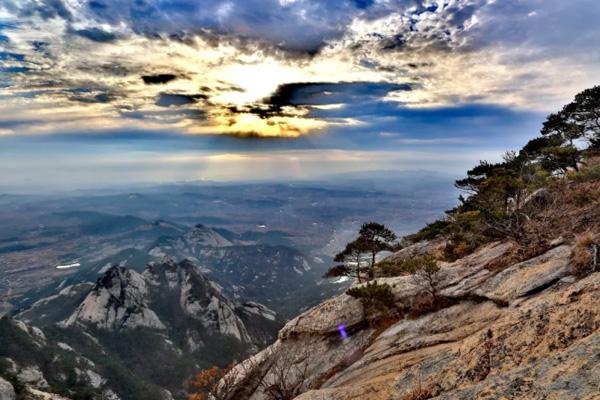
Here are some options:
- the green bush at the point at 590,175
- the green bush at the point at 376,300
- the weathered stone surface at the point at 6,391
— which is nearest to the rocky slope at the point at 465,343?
the green bush at the point at 376,300

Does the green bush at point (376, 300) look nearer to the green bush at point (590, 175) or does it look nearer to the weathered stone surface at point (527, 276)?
the weathered stone surface at point (527, 276)

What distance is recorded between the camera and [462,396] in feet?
25.8

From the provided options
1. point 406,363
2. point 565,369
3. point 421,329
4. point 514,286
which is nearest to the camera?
point 565,369

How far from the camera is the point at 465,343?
11.7 metres

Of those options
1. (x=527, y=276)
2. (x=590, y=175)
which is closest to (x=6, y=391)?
(x=527, y=276)

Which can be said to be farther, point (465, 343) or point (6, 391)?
point (6, 391)

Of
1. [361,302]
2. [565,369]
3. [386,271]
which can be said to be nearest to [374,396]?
[565,369]

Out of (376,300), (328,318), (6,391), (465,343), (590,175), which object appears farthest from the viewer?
(6,391)

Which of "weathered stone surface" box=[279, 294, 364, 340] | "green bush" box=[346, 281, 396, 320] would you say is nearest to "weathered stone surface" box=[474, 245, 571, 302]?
"green bush" box=[346, 281, 396, 320]

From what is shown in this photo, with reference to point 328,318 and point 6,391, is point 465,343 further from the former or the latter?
point 6,391

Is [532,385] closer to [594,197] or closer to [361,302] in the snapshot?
[361,302]

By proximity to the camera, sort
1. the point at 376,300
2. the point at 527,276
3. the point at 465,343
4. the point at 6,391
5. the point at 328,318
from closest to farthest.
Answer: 1. the point at 465,343
2. the point at 527,276
3. the point at 376,300
4. the point at 328,318
5. the point at 6,391

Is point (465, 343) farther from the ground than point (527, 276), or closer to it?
closer to it

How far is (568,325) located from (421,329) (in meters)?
12.2
